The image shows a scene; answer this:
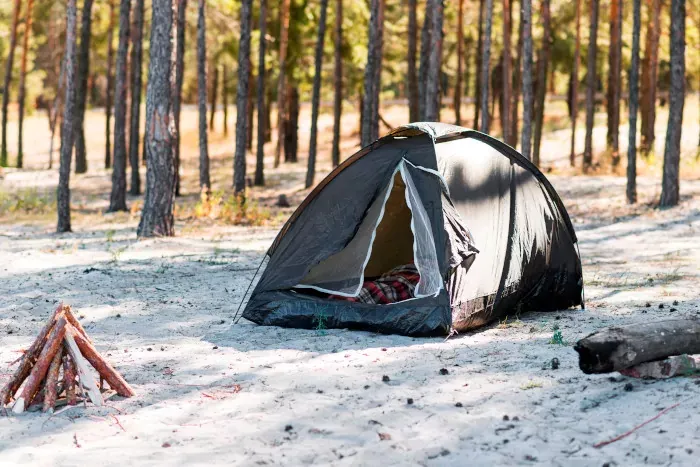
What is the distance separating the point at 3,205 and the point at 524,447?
2141 cm

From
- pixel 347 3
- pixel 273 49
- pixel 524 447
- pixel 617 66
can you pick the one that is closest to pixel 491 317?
pixel 524 447

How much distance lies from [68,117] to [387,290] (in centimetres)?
1023

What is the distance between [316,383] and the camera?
693 cm

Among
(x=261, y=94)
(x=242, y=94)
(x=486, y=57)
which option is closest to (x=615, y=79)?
(x=486, y=57)

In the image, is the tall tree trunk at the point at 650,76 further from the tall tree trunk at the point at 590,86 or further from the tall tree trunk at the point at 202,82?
the tall tree trunk at the point at 202,82

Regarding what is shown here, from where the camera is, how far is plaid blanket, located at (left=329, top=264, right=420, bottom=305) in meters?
9.31

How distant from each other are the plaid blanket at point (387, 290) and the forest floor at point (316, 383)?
0.74m

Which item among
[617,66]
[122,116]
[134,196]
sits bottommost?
[134,196]

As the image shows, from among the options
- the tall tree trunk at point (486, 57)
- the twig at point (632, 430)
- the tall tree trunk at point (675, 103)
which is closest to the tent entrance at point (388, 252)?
the twig at point (632, 430)

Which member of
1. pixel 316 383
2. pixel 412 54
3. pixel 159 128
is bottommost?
pixel 316 383

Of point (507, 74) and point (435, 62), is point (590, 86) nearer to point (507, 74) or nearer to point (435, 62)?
point (507, 74)

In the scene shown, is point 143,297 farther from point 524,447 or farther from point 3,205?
point 3,205

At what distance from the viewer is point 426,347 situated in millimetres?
8102

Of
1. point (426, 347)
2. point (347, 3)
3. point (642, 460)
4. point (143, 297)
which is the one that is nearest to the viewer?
point (642, 460)
